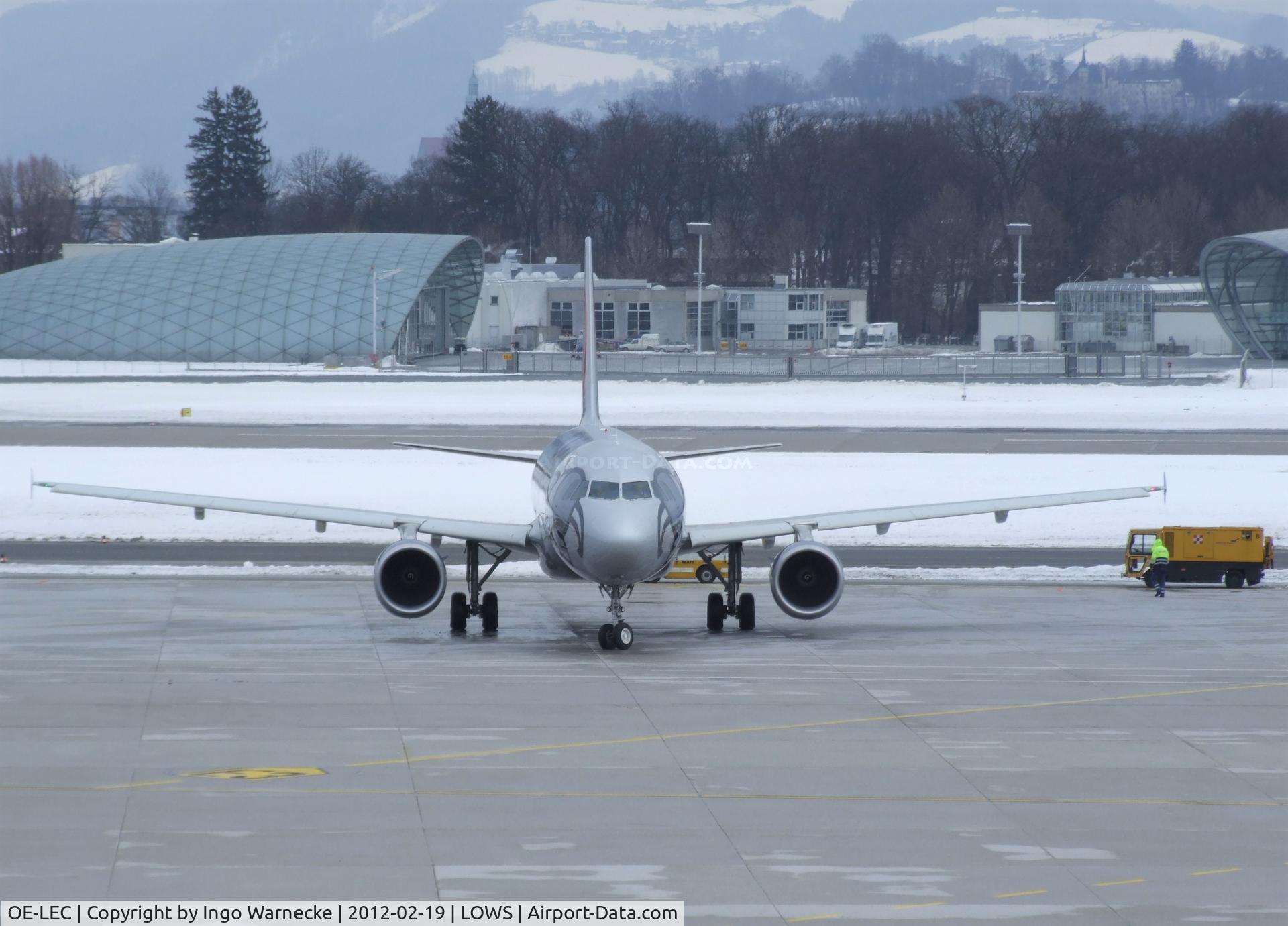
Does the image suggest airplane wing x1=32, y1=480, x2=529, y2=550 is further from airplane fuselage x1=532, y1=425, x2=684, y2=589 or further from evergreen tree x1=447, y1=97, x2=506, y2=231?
evergreen tree x1=447, y1=97, x2=506, y2=231

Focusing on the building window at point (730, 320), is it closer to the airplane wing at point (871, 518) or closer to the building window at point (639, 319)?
the building window at point (639, 319)

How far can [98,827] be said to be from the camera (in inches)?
629

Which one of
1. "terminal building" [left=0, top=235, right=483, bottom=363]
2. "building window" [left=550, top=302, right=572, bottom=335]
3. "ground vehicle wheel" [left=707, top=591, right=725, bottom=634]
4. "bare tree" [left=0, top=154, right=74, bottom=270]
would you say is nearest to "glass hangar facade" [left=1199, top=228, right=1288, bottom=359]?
"building window" [left=550, top=302, right=572, bottom=335]

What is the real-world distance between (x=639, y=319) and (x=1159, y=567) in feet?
390

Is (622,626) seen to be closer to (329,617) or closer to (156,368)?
(329,617)

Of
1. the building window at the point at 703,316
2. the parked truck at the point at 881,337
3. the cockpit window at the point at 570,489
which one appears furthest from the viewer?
the building window at the point at 703,316

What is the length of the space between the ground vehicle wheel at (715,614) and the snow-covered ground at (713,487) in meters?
13.9

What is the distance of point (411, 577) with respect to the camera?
26938mm

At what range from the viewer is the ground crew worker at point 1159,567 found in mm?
34125

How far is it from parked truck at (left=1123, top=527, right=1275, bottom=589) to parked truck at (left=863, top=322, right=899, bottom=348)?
11021cm

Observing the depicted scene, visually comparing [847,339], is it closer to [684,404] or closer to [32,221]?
[684,404]

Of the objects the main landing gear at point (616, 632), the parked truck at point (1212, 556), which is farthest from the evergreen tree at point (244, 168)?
the main landing gear at point (616, 632)

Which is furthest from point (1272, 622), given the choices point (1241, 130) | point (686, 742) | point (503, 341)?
point (1241, 130)

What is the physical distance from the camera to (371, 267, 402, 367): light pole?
389 feet
